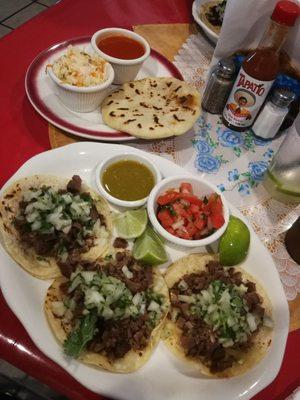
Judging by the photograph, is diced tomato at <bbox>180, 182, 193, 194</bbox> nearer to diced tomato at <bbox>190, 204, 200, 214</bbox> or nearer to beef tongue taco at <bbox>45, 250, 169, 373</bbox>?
diced tomato at <bbox>190, 204, 200, 214</bbox>

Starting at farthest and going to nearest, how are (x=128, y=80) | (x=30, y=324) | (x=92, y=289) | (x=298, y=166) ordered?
(x=128, y=80), (x=298, y=166), (x=92, y=289), (x=30, y=324)

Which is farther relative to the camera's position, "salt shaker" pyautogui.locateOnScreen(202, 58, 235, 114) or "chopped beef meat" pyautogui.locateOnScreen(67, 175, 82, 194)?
"salt shaker" pyautogui.locateOnScreen(202, 58, 235, 114)

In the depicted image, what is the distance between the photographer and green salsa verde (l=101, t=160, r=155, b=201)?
2.25 metres

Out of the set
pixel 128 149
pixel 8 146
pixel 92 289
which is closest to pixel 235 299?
pixel 92 289

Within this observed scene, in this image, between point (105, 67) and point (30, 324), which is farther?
point (105, 67)

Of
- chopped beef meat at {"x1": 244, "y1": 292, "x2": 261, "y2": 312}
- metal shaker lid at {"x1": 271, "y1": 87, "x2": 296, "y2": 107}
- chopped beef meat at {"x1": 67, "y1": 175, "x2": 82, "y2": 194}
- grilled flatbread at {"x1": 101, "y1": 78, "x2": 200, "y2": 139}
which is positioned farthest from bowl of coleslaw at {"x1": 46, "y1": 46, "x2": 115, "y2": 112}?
chopped beef meat at {"x1": 244, "y1": 292, "x2": 261, "y2": 312}

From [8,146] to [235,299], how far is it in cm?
156

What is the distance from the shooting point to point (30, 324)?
1.66 m

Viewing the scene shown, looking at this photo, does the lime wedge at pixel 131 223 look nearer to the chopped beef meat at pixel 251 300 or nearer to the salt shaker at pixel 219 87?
the chopped beef meat at pixel 251 300

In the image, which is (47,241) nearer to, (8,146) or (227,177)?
(8,146)

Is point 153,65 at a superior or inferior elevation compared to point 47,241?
superior

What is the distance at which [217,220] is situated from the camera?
210 cm

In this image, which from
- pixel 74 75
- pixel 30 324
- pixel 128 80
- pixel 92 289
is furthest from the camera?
pixel 128 80

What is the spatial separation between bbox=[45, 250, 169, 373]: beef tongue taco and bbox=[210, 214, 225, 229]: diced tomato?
0.43m
